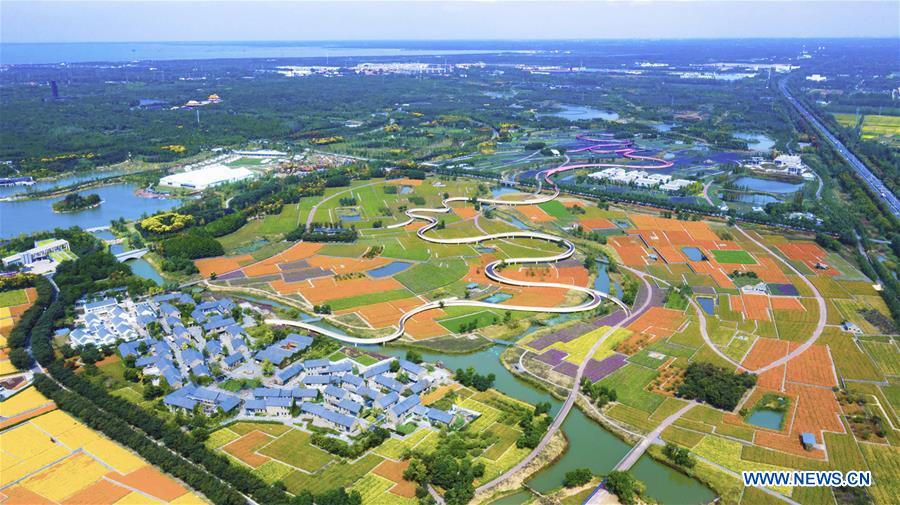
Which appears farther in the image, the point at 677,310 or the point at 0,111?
the point at 0,111

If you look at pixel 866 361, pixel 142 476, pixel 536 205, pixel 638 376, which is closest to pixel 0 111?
Answer: pixel 536 205

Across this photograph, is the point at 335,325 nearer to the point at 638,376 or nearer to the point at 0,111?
the point at 638,376

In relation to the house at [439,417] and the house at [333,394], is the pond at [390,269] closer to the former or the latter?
the house at [333,394]

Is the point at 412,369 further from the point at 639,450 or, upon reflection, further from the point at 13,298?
the point at 13,298

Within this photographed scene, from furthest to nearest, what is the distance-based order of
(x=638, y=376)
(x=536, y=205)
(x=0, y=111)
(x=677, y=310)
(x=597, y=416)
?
1. (x=0, y=111)
2. (x=536, y=205)
3. (x=677, y=310)
4. (x=638, y=376)
5. (x=597, y=416)

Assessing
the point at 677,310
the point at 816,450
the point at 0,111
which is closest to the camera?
the point at 816,450

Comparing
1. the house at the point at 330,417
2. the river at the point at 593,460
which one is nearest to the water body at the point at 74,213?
the house at the point at 330,417

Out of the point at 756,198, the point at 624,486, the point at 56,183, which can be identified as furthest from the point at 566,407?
the point at 56,183
